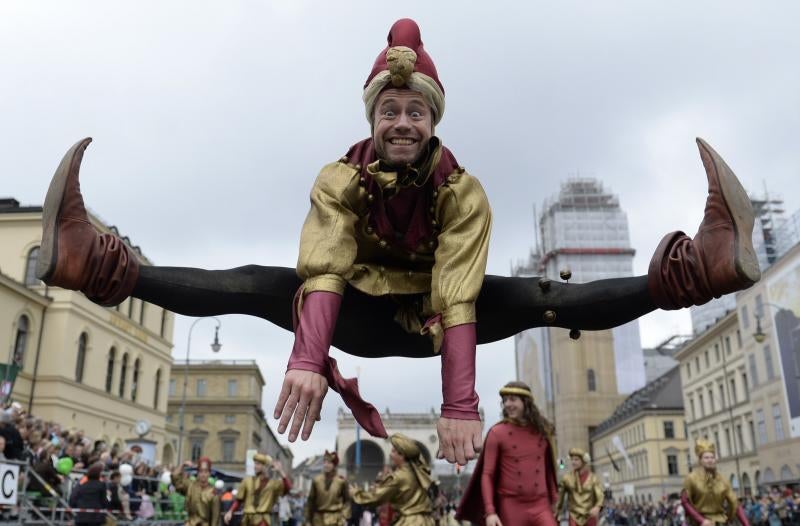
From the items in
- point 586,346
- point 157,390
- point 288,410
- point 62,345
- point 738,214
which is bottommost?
point 288,410

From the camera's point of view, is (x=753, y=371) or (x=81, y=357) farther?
(x=753, y=371)

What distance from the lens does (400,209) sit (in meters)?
3.13

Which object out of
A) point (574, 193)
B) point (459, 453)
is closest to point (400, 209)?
point (459, 453)

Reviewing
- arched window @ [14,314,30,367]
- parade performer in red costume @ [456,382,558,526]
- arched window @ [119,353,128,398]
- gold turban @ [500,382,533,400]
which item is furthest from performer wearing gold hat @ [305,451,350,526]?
arched window @ [119,353,128,398]

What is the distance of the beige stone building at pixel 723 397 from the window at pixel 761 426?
1.54m

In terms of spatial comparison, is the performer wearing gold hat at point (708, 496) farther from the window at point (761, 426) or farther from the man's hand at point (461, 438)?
the window at point (761, 426)

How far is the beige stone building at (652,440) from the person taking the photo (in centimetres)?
6769

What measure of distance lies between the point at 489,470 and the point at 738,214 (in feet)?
13.9

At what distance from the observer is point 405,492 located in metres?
9.84

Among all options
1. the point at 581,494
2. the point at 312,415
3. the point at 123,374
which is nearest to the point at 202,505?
the point at 581,494

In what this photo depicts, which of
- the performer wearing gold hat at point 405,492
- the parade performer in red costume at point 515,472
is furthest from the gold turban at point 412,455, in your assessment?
the parade performer in red costume at point 515,472

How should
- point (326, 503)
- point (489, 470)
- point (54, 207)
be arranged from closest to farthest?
point (54, 207) → point (489, 470) → point (326, 503)

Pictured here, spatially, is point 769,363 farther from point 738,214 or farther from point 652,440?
point 738,214

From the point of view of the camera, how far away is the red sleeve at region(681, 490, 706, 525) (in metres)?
9.35
